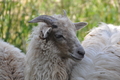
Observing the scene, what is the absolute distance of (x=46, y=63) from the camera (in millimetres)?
3916

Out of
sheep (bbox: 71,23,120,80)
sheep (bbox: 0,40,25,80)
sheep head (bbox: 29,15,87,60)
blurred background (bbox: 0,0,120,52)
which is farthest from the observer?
blurred background (bbox: 0,0,120,52)

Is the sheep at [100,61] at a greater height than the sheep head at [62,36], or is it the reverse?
the sheep head at [62,36]

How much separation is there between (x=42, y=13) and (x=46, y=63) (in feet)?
13.0

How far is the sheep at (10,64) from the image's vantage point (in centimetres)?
427

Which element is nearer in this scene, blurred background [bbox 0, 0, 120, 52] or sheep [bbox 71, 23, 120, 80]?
sheep [bbox 71, 23, 120, 80]

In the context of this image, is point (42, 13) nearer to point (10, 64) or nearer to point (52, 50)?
point (10, 64)

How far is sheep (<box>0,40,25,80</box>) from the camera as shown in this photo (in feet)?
14.0

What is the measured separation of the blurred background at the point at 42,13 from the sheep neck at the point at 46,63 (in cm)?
147

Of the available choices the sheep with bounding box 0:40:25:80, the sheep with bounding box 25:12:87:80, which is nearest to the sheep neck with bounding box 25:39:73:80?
the sheep with bounding box 25:12:87:80

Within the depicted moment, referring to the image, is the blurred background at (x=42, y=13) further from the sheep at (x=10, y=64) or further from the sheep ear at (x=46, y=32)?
the sheep ear at (x=46, y=32)

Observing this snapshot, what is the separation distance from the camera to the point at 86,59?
406 cm

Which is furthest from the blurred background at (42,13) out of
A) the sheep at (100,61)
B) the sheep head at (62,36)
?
the sheep head at (62,36)

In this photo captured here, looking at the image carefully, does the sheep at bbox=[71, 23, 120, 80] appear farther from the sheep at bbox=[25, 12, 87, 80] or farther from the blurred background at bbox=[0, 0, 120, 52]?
the blurred background at bbox=[0, 0, 120, 52]

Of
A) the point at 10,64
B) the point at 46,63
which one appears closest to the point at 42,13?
the point at 10,64
